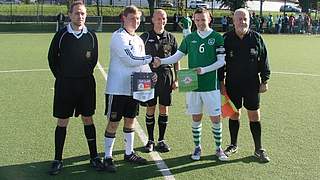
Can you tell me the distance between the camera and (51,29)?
3819 cm

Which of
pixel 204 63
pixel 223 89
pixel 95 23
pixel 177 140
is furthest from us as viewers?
pixel 95 23

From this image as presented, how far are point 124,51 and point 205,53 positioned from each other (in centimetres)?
115

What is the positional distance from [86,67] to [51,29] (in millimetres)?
33610

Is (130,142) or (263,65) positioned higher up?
(263,65)

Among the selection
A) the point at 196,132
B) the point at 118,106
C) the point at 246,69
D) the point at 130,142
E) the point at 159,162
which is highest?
the point at 246,69

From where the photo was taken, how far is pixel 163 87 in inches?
265

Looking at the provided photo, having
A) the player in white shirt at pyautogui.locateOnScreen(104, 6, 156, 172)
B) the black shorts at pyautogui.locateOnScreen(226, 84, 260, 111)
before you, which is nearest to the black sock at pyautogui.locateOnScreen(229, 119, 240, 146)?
the black shorts at pyautogui.locateOnScreen(226, 84, 260, 111)

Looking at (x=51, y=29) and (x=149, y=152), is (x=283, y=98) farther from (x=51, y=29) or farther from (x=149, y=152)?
(x=51, y=29)

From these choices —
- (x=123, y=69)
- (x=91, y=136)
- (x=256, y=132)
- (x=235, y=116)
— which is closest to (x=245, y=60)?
(x=235, y=116)

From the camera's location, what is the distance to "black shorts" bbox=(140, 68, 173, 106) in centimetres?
671

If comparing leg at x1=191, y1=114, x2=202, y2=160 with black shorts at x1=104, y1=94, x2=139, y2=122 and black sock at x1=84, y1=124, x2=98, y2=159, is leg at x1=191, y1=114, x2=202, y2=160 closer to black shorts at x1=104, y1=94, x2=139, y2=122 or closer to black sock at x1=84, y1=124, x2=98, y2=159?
black shorts at x1=104, y1=94, x2=139, y2=122

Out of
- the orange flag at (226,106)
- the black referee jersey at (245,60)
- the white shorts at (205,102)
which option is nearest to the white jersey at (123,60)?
the white shorts at (205,102)

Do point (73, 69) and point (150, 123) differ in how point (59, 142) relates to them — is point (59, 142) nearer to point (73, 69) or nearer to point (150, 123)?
point (73, 69)

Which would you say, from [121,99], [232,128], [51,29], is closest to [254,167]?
[232,128]
